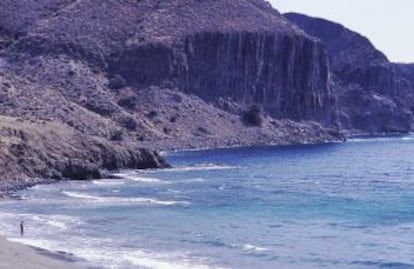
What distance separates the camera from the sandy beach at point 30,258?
143 feet

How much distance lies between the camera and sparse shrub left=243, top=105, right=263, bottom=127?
173 metres

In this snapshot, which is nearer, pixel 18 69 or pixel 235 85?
pixel 18 69

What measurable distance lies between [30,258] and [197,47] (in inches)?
5207

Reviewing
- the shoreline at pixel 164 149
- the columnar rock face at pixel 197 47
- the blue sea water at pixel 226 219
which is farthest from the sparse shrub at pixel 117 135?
the columnar rock face at pixel 197 47

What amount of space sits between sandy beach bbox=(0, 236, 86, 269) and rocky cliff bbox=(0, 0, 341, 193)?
81683mm

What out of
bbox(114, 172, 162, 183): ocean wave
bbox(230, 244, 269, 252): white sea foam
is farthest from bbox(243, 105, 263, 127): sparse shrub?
bbox(230, 244, 269, 252): white sea foam

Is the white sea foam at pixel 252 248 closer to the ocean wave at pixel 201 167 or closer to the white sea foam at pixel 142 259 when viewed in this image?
the white sea foam at pixel 142 259

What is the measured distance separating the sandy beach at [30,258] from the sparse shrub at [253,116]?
125571 mm

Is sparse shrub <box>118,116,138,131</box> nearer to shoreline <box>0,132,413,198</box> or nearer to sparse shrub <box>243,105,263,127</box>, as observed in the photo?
shoreline <box>0,132,413,198</box>

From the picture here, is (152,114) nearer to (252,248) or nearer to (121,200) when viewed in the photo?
(121,200)

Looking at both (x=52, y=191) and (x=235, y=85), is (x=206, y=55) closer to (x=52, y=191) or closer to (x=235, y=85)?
(x=235, y=85)

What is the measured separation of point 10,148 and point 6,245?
3894 cm

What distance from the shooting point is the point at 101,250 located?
161 ft

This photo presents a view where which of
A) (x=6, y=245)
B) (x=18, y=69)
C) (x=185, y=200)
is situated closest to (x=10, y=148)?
Result: (x=185, y=200)
